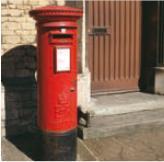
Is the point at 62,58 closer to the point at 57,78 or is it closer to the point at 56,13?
the point at 57,78

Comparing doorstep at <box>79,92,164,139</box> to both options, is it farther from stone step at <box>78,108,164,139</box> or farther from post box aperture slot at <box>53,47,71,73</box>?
post box aperture slot at <box>53,47,71,73</box>

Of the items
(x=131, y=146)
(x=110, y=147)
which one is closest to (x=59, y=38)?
(x=110, y=147)

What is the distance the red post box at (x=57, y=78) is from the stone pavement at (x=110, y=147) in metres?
0.39

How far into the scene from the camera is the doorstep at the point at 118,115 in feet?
19.9

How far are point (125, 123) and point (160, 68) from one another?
5.63 feet

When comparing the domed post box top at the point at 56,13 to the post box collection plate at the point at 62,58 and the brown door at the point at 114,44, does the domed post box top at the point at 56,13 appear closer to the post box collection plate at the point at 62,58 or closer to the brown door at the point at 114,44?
the post box collection plate at the point at 62,58

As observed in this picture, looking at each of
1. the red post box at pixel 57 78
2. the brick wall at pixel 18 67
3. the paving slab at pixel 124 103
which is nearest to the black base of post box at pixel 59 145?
the red post box at pixel 57 78

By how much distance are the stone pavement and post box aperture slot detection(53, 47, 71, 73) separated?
1.23m

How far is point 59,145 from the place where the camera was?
5102 mm

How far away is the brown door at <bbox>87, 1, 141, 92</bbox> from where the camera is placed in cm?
731

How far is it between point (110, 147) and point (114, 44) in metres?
→ 2.41

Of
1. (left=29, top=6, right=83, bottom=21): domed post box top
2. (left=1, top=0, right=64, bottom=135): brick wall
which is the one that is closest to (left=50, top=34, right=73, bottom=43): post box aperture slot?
(left=29, top=6, right=83, bottom=21): domed post box top

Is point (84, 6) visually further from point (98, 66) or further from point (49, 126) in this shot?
point (49, 126)

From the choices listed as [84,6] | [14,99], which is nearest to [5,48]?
[14,99]
